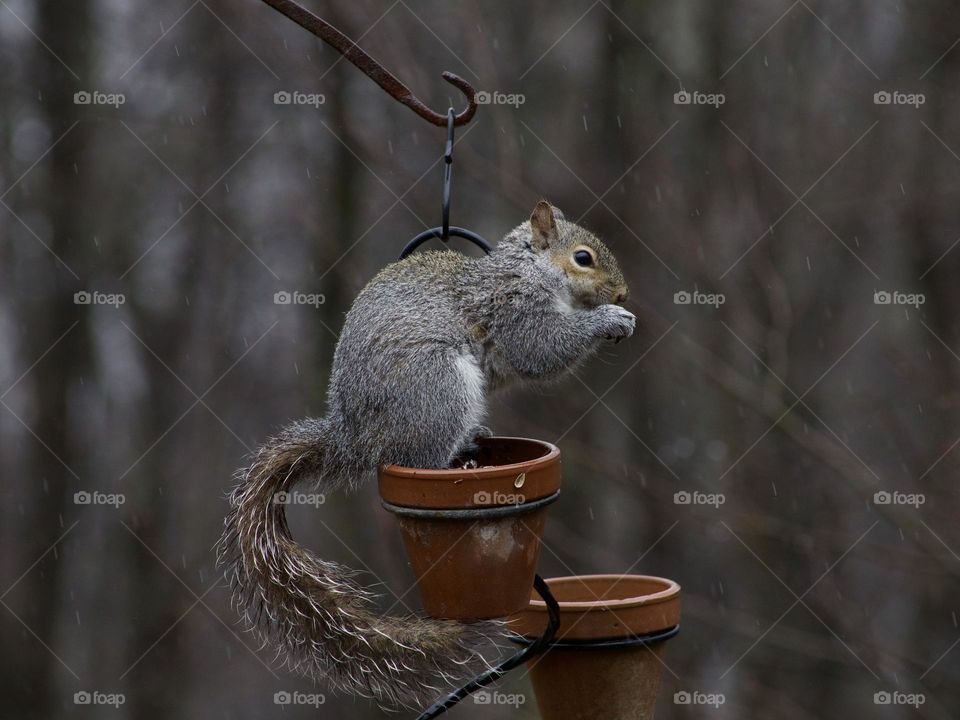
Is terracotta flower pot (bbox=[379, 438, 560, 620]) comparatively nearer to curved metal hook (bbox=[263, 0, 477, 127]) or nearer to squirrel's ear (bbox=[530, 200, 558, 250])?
squirrel's ear (bbox=[530, 200, 558, 250])

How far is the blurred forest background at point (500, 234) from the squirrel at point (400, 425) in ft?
9.60

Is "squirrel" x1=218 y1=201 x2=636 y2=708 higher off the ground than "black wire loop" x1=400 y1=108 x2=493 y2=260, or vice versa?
"black wire loop" x1=400 y1=108 x2=493 y2=260

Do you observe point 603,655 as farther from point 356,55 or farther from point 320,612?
point 356,55

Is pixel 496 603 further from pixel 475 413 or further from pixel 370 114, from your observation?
pixel 370 114

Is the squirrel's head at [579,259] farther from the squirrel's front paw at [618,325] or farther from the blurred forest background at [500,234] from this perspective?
the blurred forest background at [500,234]

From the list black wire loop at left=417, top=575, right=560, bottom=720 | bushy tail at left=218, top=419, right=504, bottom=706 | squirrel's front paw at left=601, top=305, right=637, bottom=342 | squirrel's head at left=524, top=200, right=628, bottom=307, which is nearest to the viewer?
black wire loop at left=417, top=575, right=560, bottom=720

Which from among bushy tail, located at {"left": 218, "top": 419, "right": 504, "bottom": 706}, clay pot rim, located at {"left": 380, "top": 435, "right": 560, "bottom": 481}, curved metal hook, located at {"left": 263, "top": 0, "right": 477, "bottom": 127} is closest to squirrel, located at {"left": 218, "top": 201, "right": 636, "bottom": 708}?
bushy tail, located at {"left": 218, "top": 419, "right": 504, "bottom": 706}

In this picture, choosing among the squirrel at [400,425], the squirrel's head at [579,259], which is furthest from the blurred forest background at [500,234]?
the squirrel at [400,425]

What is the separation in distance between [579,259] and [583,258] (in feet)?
0.04

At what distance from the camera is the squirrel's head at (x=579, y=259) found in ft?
8.80

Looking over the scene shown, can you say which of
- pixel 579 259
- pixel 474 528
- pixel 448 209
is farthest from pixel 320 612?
pixel 579 259

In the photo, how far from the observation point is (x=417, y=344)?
2.42 meters

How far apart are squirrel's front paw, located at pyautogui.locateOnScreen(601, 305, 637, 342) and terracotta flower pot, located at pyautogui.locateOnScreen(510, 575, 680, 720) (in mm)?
607

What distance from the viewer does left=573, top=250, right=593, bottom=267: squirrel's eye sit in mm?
2688
